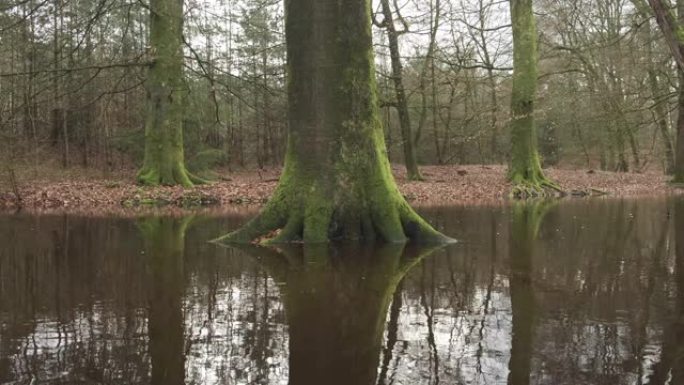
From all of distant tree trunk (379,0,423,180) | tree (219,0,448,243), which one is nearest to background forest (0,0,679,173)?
distant tree trunk (379,0,423,180)

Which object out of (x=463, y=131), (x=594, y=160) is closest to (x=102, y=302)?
(x=463, y=131)

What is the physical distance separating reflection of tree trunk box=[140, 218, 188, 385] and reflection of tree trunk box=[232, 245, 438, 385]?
27.9 inches

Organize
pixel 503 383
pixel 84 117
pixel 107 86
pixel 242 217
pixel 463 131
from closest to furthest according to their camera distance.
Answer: pixel 503 383
pixel 242 217
pixel 107 86
pixel 84 117
pixel 463 131

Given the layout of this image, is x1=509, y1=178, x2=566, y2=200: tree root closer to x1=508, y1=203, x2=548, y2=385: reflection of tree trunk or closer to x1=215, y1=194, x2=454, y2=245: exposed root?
x1=508, y1=203, x2=548, y2=385: reflection of tree trunk

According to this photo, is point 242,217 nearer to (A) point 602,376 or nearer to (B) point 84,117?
(A) point 602,376

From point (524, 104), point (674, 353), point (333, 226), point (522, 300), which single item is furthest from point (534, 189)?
point (674, 353)

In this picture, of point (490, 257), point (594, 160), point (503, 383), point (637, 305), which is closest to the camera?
point (503, 383)

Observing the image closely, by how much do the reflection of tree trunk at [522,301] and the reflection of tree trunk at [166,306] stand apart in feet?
6.18

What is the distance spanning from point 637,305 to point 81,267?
18.3 feet

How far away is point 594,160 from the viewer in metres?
51.1

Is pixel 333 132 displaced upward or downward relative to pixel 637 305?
upward

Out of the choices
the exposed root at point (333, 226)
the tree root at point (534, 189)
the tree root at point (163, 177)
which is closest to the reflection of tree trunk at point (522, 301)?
the exposed root at point (333, 226)

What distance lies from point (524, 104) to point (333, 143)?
1329cm

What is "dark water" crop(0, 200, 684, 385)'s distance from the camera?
328 cm
